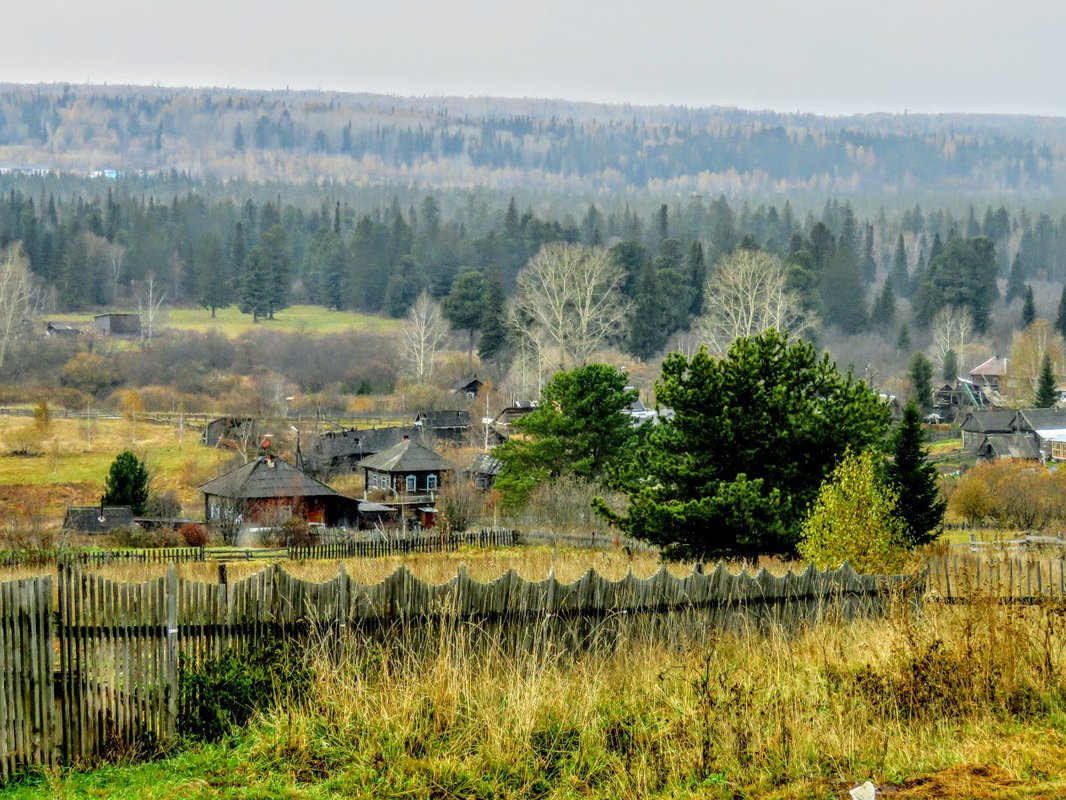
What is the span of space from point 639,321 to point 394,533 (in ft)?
191

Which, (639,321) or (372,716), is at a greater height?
(372,716)

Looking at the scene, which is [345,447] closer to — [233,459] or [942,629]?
[233,459]

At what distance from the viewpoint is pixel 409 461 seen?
54.2 meters

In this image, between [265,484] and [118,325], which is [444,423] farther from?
[118,325]

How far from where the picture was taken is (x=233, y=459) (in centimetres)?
6109

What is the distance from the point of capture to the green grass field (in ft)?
348

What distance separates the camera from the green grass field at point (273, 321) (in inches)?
4173

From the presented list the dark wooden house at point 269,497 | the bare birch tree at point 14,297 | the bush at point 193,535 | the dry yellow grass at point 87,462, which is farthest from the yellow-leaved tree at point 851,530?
the bare birch tree at point 14,297

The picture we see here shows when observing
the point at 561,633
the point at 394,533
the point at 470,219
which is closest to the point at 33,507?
the point at 394,533

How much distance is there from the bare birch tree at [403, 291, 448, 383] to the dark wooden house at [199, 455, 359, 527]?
39302mm

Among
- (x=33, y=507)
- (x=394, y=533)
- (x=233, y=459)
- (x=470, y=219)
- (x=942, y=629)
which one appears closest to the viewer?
(x=942, y=629)

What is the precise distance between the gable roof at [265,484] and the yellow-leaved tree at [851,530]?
28.8 metres

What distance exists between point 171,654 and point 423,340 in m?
78.7

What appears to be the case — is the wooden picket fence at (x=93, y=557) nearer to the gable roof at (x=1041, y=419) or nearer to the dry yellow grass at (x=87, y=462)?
the dry yellow grass at (x=87, y=462)
